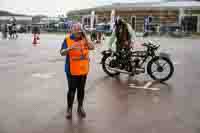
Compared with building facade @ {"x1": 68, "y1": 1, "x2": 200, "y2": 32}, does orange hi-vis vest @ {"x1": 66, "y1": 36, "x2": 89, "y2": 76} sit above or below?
below

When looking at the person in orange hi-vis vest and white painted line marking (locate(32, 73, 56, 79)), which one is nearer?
the person in orange hi-vis vest

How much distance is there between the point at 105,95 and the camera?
8227 mm

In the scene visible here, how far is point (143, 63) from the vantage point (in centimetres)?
1044

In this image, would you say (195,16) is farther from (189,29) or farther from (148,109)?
(148,109)

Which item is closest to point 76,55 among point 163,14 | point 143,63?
point 143,63

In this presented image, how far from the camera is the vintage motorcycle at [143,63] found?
10.1 meters

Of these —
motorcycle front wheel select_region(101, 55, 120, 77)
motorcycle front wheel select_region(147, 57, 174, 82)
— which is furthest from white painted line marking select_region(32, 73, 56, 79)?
motorcycle front wheel select_region(147, 57, 174, 82)

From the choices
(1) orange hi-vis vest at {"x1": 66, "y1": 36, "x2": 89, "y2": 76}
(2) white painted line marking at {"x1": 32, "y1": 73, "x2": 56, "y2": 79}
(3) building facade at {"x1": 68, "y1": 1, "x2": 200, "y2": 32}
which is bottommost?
(2) white painted line marking at {"x1": 32, "y1": 73, "x2": 56, "y2": 79}

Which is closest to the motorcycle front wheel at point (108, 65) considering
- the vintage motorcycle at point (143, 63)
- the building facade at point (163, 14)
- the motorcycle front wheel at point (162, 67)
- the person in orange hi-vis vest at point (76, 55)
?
the vintage motorcycle at point (143, 63)

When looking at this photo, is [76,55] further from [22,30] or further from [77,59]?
[22,30]

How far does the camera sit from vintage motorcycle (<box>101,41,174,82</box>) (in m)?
10.1

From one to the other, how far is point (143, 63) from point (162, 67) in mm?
628

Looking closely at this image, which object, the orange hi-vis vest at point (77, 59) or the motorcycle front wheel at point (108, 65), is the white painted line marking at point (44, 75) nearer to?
the motorcycle front wheel at point (108, 65)

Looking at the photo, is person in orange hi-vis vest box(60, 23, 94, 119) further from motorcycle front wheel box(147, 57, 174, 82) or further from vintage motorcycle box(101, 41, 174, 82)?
motorcycle front wheel box(147, 57, 174, 82)
